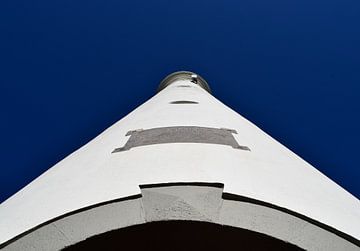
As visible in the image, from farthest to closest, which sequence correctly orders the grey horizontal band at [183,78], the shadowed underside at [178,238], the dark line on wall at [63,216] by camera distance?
the grey horizontal band at [183,78]
the shadowed underside at [178,238]
the dark line on wall at [63,216]

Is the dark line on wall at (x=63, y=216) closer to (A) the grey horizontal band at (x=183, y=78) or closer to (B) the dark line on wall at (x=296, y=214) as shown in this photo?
(B) the dark line on wall at (x=296, y=214)

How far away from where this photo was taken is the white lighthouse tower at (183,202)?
8.84 ft

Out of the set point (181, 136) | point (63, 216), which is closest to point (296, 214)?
point (63, 216)

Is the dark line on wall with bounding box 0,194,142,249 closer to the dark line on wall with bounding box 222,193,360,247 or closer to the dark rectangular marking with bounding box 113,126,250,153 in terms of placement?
the dark line on wall with bounding box 222,193,360,247

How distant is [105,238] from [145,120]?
2.19 metres

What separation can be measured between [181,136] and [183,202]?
1.45 m

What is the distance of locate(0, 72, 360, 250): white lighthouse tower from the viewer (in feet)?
8.84

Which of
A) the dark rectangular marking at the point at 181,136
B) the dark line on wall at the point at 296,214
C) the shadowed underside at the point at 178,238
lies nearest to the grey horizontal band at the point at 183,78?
the dark rectangular marking at the point at 181,136

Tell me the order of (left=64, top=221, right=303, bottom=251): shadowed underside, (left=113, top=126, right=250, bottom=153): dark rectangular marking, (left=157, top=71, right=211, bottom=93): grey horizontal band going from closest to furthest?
(left=64, top=221, right=303, bottom=251): shadowed underside → (left=113, top=126, right=250, bottom=153): dark rectangular marking → (left=157, top=71, right=211, bottom=93): grey horizontal band

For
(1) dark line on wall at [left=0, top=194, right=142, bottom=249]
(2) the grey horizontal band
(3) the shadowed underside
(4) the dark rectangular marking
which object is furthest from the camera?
(2) the grey horizontal band

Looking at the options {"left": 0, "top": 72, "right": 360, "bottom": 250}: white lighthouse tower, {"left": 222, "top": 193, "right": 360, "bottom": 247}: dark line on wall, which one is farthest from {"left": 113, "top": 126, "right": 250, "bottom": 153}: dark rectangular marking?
{"left": 222, "top": 193, "right": 360, "bottom": 247}: dark line on wall

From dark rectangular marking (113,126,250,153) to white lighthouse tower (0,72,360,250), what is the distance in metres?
0.01

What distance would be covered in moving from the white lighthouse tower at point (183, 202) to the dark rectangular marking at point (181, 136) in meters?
0.01

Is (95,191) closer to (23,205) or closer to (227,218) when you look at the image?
(23,205)
